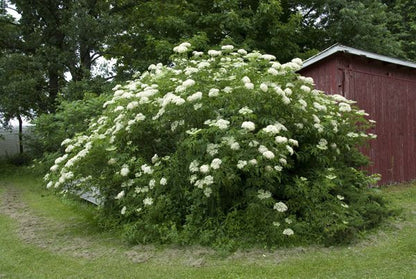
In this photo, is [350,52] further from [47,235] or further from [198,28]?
[198,28]

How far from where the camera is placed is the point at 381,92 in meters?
8.67

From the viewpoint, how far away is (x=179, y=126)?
4.92 metres

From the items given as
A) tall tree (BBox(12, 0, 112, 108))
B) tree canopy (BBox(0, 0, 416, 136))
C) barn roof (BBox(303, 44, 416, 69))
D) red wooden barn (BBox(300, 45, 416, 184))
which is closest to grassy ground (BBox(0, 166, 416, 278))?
red wooden barn (BBox(300, 45, 416, 184))

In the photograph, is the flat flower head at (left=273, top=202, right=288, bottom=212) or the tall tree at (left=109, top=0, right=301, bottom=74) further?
the tall tree at (left=109, top=0, right=301, bottom=74)

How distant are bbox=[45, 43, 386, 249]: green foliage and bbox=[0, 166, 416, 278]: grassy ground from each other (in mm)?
251

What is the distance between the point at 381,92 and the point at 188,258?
6.35m

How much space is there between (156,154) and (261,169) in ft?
5.42

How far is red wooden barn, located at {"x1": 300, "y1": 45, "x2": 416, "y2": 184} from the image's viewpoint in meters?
8.02

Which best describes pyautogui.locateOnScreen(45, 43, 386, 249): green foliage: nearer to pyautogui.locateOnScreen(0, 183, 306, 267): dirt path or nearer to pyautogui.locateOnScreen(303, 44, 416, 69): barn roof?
pyautogui.locateOnScreen(0, 183, 306, 267): dirt path

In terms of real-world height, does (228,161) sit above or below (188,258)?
above

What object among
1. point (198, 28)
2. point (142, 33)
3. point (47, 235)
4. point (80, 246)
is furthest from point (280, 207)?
point (142, 33)

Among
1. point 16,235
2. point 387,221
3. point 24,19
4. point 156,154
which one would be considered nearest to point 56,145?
point 16,235

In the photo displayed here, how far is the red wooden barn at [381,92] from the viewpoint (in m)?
8.02

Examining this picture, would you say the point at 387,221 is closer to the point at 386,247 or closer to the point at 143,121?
the point at 386,247
